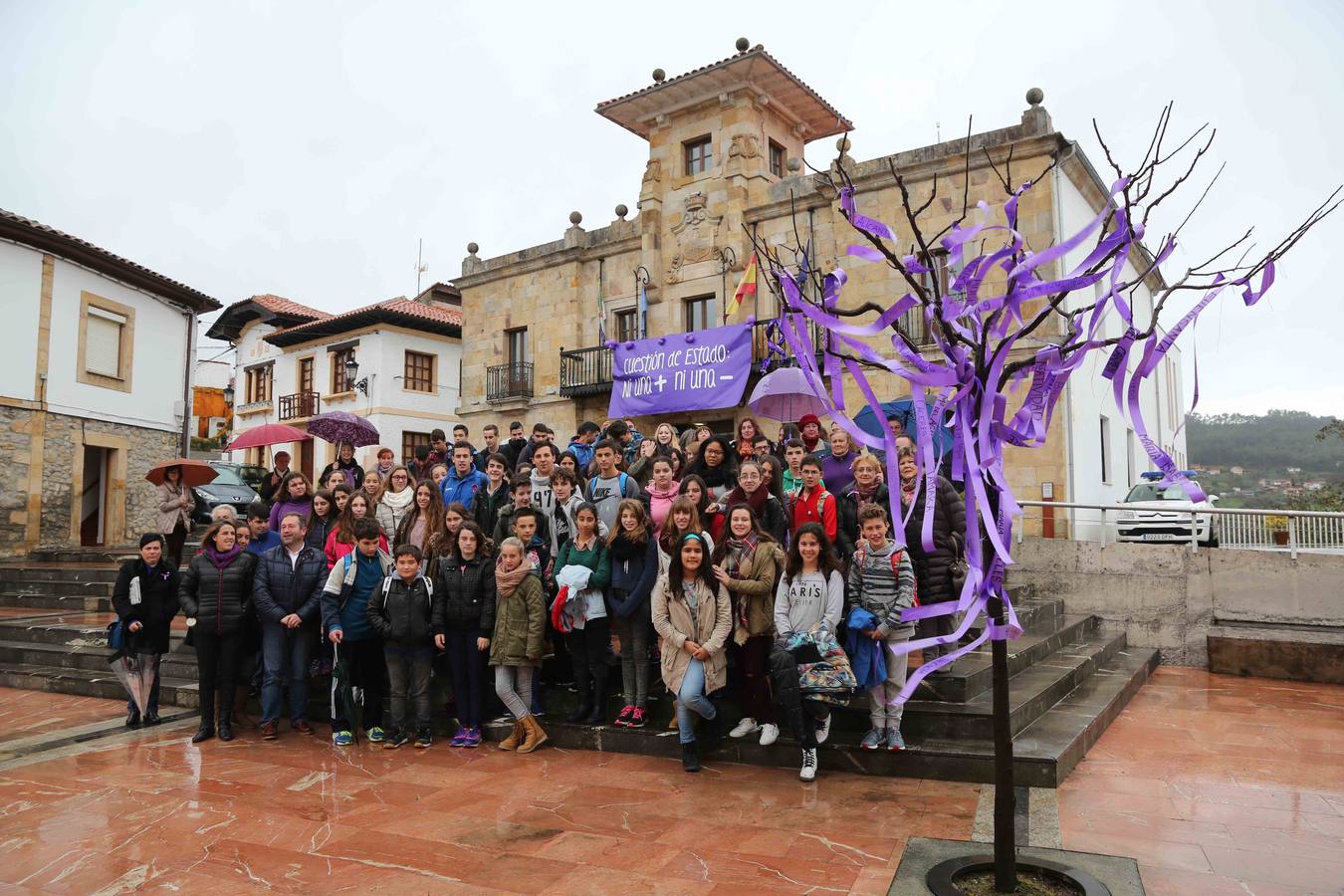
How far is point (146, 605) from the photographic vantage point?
6883 mm

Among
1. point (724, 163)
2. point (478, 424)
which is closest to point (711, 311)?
point (724, 163)

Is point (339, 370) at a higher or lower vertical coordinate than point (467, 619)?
higher

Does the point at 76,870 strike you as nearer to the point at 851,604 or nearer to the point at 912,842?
the point at 912,842

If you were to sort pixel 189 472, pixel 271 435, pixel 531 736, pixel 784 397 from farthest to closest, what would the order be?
pixel 271 435, pixel 189 472, pixel 784 397, pixel 531 736

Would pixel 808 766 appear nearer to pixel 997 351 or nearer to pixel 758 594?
pixel 758 594

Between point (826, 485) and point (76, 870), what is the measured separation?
17.0 ft

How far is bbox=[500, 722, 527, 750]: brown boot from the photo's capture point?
6129mm

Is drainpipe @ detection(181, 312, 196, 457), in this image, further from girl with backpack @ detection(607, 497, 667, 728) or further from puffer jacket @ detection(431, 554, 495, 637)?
girl with backpack @ detection(607, 497, 667, 728)

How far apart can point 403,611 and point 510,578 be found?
84 cm

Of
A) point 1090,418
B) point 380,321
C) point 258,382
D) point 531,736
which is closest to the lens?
point 531,736

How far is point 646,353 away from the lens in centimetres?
1680

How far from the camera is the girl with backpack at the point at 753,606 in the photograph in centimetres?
559

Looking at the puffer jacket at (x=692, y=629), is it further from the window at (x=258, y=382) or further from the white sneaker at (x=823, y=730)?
the window at (x=258, y=382)

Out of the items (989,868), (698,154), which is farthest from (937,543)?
(698,154)
